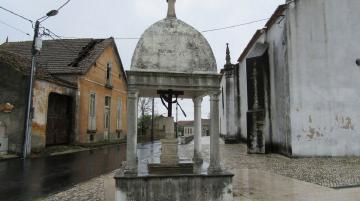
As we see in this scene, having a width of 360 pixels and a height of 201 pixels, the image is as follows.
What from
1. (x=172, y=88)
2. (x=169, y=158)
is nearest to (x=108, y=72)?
(x=169, y=158)

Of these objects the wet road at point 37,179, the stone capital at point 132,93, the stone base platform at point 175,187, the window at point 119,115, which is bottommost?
the wet road at point 37,179

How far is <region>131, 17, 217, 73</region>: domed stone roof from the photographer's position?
6782 mm

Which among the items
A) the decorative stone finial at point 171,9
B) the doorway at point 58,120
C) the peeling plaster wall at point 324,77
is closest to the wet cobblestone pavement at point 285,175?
the peeling plaster wall at point 324,77

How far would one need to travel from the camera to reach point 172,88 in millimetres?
6766

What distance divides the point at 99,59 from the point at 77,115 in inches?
262

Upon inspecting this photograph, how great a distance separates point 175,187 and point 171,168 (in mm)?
1183

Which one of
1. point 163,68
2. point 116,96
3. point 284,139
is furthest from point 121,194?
point 116,96

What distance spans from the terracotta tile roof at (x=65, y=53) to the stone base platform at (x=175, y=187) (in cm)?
2077

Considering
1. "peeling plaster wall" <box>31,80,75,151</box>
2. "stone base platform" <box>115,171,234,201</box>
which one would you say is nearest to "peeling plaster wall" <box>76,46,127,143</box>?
"peeling plaster wall" <box>31,80,75,151</box>

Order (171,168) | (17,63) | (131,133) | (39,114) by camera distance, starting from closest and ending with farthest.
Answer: (131,133) < (171,168) < (17,63) < (39,114)

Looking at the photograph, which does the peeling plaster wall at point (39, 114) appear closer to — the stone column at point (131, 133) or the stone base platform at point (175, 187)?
the stone column at point (131, 133)

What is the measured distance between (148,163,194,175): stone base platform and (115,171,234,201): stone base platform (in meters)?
0.82

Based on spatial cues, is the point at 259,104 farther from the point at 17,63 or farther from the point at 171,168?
the point at 17,63

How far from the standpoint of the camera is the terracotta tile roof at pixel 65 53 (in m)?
25.9
